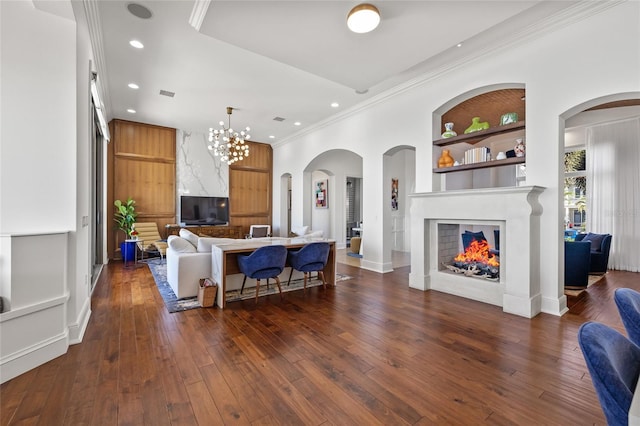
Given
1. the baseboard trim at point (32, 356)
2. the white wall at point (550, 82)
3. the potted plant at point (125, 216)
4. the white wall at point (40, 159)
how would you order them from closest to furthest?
the baseboard trim at point (32, 356) → the white wall at point (40, 159) → the white wall at point (550, 82) → the potted plant at point (125, 216)

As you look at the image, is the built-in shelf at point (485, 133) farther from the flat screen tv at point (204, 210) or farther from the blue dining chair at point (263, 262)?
the flat screen tv at point (204, 210)

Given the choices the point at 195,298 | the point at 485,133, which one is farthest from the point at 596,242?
the point at 195,298

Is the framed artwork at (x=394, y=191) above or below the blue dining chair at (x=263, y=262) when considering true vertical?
above

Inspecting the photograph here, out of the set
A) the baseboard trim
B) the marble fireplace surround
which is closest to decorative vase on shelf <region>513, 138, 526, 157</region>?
the marble fireplace surround

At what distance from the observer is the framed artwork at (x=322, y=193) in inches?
375

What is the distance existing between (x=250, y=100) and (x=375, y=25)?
3.73m

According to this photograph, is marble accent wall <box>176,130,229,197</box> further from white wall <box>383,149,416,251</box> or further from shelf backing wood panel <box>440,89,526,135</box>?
shelf backing wood panel <box>440,89,526,135</box>

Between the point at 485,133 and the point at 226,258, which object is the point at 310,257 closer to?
the point at 226,258

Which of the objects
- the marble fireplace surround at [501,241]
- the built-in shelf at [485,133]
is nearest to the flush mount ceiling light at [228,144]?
the built-in shelf at [485,133]

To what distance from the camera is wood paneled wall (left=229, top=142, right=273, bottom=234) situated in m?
8.98

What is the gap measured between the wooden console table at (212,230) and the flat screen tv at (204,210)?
0.13 meters

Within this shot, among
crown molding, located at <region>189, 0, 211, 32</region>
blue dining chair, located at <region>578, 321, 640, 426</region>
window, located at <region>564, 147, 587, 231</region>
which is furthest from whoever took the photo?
window, located at <region>564, 147, 587, 231</region>

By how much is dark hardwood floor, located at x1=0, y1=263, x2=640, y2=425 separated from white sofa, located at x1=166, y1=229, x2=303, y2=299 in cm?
56

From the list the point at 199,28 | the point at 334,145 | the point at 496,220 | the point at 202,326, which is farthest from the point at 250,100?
the point at 496,220
